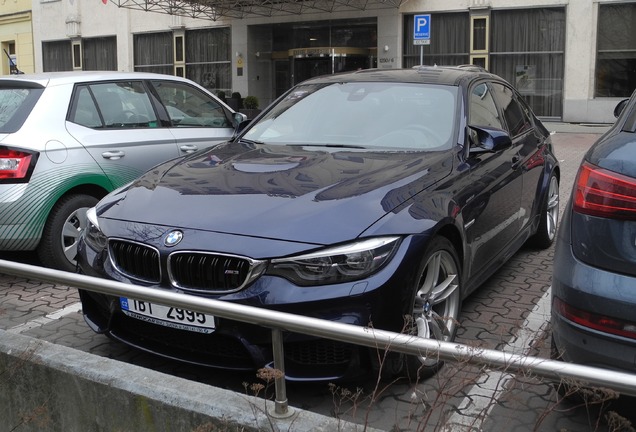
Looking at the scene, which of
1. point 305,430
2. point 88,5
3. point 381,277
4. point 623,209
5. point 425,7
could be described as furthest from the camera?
point 88,5

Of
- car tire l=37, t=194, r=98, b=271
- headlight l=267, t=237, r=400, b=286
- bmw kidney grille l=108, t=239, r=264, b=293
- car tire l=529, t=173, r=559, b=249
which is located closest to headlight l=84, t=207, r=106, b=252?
bmw kidney grille l=108, t=239, r=264, b=293

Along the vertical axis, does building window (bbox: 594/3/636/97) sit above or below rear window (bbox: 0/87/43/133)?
above

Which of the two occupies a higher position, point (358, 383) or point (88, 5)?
point (88, 5)

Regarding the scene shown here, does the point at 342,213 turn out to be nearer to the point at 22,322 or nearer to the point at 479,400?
the point at 479,400

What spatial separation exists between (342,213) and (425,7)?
21.3m

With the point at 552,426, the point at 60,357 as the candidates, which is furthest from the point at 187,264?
the point at 552,426

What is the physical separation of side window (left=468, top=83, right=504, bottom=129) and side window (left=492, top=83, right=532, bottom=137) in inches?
7.8

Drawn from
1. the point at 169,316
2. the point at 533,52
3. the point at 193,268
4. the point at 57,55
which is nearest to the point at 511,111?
the point at 193,268

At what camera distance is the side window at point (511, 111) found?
5.45 metres

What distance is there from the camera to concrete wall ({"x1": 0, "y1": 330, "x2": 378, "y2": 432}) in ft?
7.94

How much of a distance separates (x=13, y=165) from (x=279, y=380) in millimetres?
3747

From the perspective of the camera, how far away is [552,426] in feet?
9.84

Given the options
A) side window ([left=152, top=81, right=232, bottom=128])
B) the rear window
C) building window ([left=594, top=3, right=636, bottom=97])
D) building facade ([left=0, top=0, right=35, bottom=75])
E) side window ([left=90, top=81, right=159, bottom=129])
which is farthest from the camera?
building facade ([left=0, top=0, right=35, bottom=75])

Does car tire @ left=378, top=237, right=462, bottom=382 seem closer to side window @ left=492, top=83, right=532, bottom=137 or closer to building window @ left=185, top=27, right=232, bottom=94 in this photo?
side window @ left=492, top=83, right=532, bottom=137
